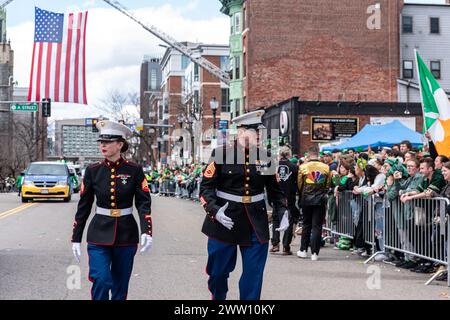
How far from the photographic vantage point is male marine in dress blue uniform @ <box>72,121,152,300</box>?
6605 millimetres

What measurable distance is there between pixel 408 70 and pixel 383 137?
31.6 metres

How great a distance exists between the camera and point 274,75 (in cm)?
5138

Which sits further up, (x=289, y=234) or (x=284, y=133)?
(x=284, y=133)

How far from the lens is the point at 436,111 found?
13398 mm

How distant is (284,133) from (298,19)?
1103 centimetres

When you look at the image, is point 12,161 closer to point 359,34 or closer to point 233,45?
point 233,45

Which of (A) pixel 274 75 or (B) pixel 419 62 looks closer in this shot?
(B) pixel 419 62

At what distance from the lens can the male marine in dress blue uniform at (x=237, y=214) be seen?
6.93 meters

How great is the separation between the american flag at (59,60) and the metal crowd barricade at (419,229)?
60.4 ft

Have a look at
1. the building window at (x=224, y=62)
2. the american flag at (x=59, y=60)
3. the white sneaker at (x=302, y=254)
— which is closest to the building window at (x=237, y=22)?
the american flag at (x=59, y=60)

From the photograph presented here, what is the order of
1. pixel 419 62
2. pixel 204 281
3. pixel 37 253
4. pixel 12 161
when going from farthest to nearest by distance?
pixel 12 161 < pixel 419 62 < pixel 37 253 < pixel 204 281

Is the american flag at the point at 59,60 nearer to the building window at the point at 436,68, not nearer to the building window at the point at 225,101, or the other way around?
the building window at the point at 436,68
